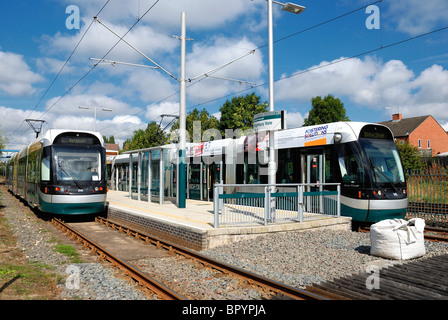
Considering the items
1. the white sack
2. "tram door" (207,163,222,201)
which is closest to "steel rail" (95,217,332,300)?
the white sack

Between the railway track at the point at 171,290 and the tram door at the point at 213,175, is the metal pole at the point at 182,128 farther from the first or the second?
the railway track at the point at 171,290

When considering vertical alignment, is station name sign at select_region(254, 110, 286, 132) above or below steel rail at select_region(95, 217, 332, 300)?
above

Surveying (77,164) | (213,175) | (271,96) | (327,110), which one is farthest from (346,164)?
(327,110)

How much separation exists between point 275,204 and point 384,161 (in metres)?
3.85

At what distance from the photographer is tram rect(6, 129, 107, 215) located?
12.9 meters

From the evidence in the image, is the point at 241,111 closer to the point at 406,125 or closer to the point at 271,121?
the point at 406,125

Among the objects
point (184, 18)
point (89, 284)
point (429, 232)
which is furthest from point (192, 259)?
point (184, 18)

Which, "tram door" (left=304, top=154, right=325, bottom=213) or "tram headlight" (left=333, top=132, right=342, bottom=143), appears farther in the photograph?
"tram door" (left=304, top=154, right=325, bottom=213)

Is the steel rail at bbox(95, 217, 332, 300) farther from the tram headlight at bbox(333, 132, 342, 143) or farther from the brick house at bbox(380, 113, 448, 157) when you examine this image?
the brick house at bbox(380, 113, 448, 157)

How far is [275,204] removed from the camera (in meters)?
10.2

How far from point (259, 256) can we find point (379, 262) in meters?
2.41

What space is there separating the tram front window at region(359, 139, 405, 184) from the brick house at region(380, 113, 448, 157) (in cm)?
4539

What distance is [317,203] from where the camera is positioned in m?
11.3

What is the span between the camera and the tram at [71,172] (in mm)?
12914
